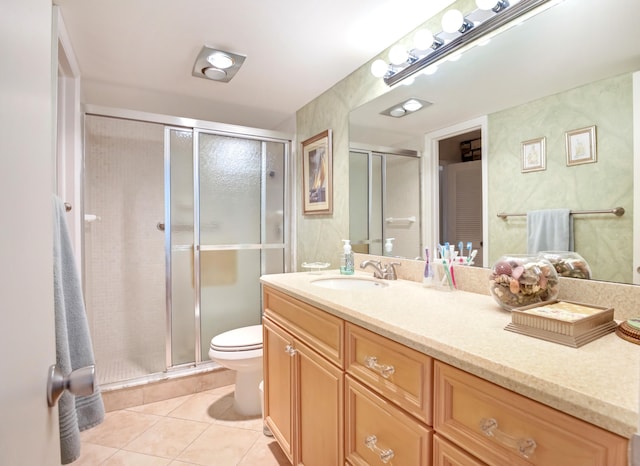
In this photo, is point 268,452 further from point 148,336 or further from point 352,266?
point 148,336

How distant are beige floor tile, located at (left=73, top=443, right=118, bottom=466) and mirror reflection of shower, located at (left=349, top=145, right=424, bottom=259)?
175 cm

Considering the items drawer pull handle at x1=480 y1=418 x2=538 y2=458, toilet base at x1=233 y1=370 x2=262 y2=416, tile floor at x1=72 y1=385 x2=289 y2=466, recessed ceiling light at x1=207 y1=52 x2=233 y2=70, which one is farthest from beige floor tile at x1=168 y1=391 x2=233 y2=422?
recessed ceiling light at x1=207 y1=52 x2=233 y2=70

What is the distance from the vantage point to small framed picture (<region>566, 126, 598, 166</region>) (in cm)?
102

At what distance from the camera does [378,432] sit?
0.95 metres

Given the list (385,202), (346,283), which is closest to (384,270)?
(346,283)

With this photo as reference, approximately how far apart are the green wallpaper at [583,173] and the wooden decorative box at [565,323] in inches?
10.1

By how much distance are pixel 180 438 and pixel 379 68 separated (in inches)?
91.1

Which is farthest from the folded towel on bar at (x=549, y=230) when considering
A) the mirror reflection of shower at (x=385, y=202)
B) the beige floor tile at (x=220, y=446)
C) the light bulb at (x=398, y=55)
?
the beige floor tile at (x=220, y=446)

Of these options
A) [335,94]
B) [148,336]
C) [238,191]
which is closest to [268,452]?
[148,336]

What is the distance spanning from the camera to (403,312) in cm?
103

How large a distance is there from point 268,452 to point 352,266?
3.56 feet

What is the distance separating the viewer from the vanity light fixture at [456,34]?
3.90 ft

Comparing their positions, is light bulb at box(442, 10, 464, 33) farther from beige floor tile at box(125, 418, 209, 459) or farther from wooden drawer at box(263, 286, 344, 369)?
beige floor tile at box(125, 418, 209, 459)

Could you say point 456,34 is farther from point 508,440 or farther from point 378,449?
point 378,449
